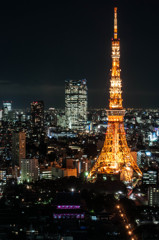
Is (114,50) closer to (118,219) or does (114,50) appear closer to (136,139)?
(118,219)

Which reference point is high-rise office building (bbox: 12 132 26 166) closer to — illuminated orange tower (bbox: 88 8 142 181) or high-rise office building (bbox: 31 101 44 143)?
illuminated orange tower (bbox: 88 8 142 181)

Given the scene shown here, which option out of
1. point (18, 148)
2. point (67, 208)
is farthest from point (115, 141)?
point (18, 148)

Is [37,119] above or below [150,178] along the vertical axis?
above

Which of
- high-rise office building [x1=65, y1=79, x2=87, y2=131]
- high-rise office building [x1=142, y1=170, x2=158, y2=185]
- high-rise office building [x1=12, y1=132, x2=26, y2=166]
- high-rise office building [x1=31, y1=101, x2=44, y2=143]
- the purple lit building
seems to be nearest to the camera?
the purple lit building

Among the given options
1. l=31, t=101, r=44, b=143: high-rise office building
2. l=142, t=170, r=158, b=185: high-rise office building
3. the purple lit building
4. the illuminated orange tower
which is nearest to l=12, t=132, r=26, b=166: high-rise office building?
the illuminated orange tower

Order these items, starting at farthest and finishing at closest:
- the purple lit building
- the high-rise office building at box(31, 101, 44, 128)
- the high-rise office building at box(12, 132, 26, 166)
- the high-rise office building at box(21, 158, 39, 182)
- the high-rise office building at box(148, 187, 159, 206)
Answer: the high-rise office building at box(31, 101, 44, 128) → the high-rise office building at box(12, 132, 26, 166) → the high-rise office building at box(21, 158, 39, 182) → the high-rise office building at box(148, 187, 159, 206) → the purple lit building

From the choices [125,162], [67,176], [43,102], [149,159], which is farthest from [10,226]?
[43,102]

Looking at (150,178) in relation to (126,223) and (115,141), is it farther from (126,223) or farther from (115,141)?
(126,223)
